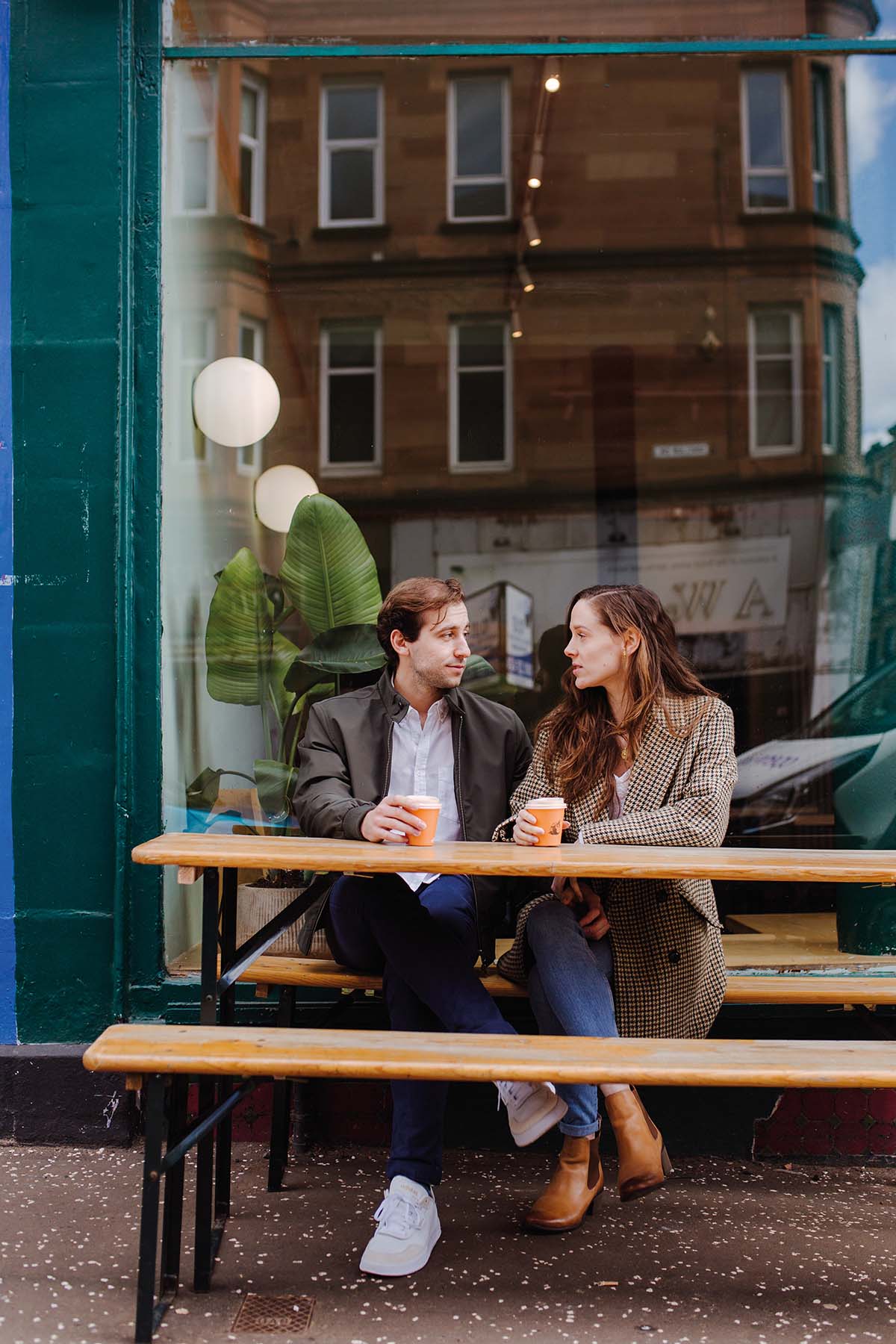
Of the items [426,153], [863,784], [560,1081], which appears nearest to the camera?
[560,1081]

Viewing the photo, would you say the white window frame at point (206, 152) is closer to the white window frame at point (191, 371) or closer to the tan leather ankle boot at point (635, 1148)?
the white window frame at point (191, 371)

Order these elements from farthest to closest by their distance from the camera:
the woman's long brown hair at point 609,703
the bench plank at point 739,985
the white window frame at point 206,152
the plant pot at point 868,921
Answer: the white window frame at point 206,152 → the plant pot at point 868,921 → the woman's long brown hair at point 609,703 → the bench plank at point 739,985

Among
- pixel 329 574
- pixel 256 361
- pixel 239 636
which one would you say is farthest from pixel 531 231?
pixel 239 636

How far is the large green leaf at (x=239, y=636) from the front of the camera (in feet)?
13.1

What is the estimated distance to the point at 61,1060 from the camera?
343 centimetres

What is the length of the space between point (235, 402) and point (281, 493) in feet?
Answer: 1.27

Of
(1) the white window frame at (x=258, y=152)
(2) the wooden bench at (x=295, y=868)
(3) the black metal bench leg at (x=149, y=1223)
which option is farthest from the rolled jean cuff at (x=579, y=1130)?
(1) the white window frame at (x=258, y=152)

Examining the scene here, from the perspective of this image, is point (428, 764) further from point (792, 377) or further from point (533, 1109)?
point (792, 377)

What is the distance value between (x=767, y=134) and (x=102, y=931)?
16.0ft

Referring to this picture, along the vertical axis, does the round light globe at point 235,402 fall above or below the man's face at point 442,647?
above

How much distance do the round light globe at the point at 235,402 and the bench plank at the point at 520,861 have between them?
206cm

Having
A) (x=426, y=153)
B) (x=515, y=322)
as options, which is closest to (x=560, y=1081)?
(x=426, y=153)

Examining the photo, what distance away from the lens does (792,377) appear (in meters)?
7.84

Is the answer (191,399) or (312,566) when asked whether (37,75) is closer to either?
(191,399)
